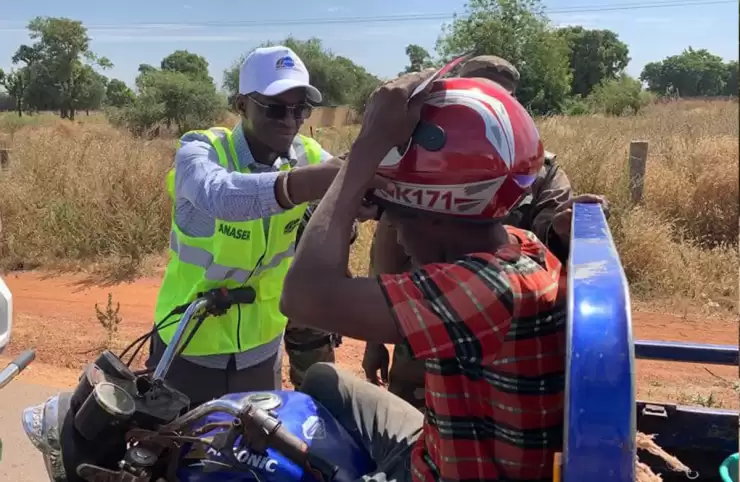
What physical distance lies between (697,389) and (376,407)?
156 inches

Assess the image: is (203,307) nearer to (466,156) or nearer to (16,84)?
(466,156)

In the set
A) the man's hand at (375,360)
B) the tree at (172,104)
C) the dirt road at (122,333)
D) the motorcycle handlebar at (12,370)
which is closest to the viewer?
the motorcycle handlebar at (12,370)

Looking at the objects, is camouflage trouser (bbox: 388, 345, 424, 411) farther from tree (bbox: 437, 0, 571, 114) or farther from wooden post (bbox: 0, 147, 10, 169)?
tree (bbox: 437, 0, 571, 114)

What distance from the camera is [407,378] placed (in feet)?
11.2

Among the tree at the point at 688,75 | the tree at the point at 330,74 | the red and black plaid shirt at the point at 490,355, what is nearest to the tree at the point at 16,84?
the tree at the point at 330,74

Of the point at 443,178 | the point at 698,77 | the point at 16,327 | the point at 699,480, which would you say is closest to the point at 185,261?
the point at 443,178

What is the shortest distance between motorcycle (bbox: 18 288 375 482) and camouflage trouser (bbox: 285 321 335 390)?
5.22 feet

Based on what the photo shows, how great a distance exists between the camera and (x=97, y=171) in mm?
9922

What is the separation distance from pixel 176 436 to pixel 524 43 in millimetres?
27972

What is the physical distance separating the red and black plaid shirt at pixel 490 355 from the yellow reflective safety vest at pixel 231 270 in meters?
1.36

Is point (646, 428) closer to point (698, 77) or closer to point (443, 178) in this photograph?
point (443, 178)

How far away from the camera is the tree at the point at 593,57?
49.1 m

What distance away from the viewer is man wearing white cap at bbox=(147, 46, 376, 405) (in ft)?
8.95

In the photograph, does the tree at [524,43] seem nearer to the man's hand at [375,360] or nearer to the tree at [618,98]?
the tree at [618,98]
